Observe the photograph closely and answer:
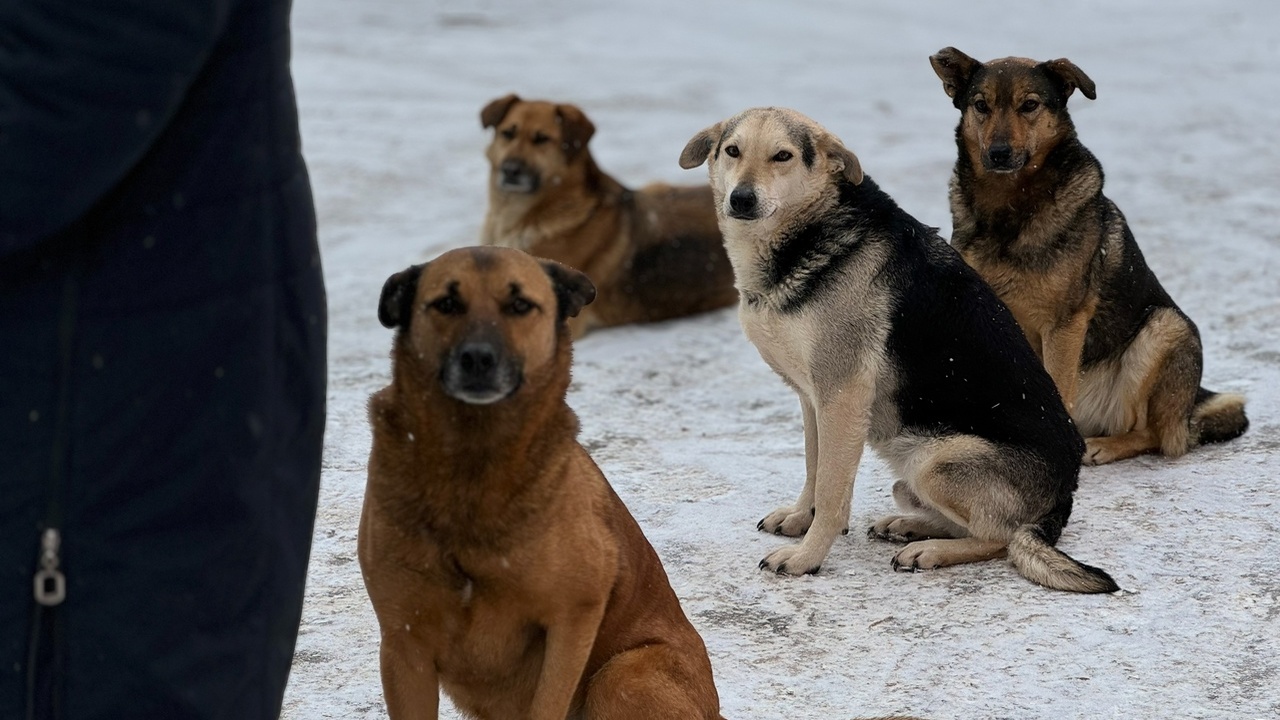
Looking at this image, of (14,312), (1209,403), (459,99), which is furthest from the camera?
(459,99)

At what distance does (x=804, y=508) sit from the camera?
16.6 feet

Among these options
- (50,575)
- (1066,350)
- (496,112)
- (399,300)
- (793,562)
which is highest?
(496,112)

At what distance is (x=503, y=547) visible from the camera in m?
2.79

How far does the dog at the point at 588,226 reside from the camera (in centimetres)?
834

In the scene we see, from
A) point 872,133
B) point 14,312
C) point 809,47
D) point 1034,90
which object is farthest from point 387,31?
point 14,312

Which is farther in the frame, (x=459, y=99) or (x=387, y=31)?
(x=387, y=31)

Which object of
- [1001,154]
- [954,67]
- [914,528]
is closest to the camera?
[914,528]

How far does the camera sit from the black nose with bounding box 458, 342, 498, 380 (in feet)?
8.95

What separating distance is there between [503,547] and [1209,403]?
155 inches

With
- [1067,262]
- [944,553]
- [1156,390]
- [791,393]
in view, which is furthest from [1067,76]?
[791,393]

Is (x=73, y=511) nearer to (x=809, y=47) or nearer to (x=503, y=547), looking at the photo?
(x=503, y=547)

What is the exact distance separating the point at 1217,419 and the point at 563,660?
12.5 feet

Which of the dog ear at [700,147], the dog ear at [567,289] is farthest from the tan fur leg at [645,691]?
the dog ear at [700,147]

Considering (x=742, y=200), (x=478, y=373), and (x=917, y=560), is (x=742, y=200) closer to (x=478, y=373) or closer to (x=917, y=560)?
(x=917, y=560)
